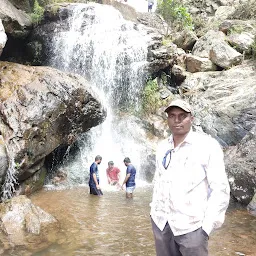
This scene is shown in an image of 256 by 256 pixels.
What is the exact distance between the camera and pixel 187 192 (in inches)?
107

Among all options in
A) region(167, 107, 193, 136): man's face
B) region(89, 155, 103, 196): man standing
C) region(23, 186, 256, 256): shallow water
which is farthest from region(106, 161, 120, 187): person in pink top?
region(167, 107, 193, 136): man's face

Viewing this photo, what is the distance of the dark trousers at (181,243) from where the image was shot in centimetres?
263

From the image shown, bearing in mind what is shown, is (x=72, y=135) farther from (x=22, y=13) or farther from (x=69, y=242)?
(x=22, y=13)

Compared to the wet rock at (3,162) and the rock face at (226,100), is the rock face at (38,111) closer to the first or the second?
the wet rock at (3,162)

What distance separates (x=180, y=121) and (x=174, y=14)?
21.2 meters

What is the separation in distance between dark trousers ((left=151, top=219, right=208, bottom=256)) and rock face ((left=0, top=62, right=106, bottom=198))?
639 centimetres

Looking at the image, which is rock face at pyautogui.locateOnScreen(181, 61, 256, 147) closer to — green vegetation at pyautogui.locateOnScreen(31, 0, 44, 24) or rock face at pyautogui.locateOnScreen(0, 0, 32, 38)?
green vegetation at pyautogui.locateOnScreen(31, 0, 44, 24)

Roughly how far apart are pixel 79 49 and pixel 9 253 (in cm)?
1174

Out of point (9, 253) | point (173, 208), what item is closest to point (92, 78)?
point (9, 253)

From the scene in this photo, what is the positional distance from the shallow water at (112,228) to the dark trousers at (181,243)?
106 inches

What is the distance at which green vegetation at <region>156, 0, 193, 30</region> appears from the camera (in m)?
21.5

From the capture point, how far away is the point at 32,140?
8961 millimetres

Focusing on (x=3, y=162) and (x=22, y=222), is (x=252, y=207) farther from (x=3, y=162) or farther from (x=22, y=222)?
(x=3, y=162)

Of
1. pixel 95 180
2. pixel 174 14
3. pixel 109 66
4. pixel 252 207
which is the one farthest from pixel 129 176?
pixel 174 14
